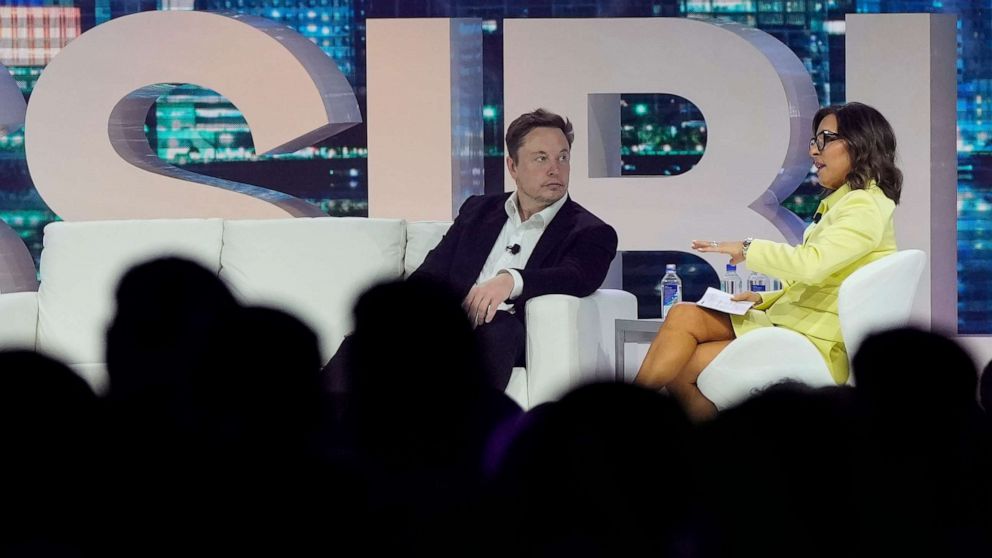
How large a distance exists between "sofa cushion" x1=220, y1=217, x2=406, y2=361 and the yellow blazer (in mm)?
1290

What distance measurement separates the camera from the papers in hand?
288 centimetres

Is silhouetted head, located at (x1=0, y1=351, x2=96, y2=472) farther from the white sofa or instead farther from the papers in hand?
the white sofa

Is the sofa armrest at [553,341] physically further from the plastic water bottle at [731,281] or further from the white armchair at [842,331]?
the plastic water bottle at [731,281]

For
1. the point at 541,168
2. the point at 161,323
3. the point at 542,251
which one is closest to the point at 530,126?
the point at 541,168

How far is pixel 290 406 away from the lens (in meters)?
0.55

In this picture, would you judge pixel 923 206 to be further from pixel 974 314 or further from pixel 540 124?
pixel 540 124

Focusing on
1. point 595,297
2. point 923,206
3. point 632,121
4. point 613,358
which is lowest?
point 613,358

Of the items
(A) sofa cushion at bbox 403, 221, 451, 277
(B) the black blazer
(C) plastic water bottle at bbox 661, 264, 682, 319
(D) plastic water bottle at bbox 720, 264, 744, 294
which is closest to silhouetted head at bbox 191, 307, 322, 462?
(B) the black blazer

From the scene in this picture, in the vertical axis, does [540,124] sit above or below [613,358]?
above

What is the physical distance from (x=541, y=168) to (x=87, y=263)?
5.07 ft

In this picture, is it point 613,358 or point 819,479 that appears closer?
point 819,479

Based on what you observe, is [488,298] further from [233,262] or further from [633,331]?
[233,262]

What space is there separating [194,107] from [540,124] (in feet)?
7.08

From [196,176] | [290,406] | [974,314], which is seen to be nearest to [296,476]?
[290,406]
